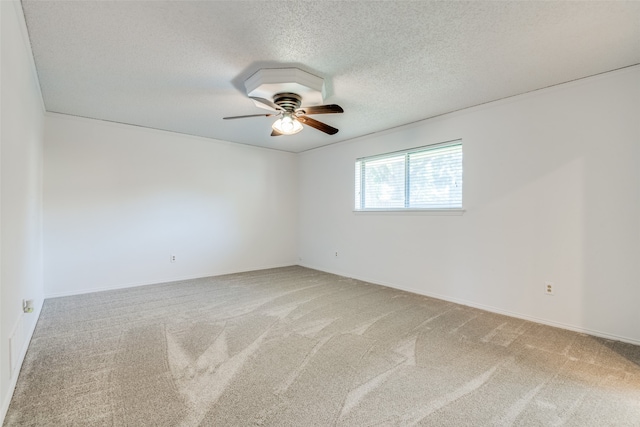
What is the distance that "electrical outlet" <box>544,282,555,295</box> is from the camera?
2.96 metres

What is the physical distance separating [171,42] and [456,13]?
6.51 feet

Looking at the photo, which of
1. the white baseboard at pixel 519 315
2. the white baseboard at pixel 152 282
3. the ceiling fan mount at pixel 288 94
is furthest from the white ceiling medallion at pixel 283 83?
the white baseboard at pixel 152 282

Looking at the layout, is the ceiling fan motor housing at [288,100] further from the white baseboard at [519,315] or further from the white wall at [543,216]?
the white baseboard at [519,315]

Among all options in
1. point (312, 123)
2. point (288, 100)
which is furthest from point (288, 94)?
point (312, 123)

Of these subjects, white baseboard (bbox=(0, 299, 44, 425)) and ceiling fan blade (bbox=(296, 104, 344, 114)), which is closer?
white baseboard (bbox=(0, 299, 44, 425))

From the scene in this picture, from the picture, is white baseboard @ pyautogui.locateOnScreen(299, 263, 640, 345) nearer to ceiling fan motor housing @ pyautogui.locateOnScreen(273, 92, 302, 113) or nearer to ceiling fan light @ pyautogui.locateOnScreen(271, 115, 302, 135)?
ceiling fan light @ pyautogui.locateOnScreen(271, 115, 302, 135)

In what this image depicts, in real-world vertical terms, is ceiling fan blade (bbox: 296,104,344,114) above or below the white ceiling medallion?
below

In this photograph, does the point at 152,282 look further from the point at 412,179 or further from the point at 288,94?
the point at 412,179

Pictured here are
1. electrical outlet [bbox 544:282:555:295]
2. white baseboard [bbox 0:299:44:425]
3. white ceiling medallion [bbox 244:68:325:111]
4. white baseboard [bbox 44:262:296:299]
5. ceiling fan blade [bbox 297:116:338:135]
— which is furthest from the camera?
white baseboard [bbox 44:262:296:299]

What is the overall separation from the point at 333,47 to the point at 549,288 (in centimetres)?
303

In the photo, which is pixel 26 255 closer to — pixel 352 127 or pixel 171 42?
pixel 171 42

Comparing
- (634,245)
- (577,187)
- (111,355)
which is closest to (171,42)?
(111,355)

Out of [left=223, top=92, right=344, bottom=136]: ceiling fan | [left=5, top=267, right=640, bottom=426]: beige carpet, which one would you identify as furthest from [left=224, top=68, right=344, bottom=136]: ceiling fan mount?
[left=5, top=267, right=640, bottom=426]: beige carpet

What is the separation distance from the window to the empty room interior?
3 centimetres
